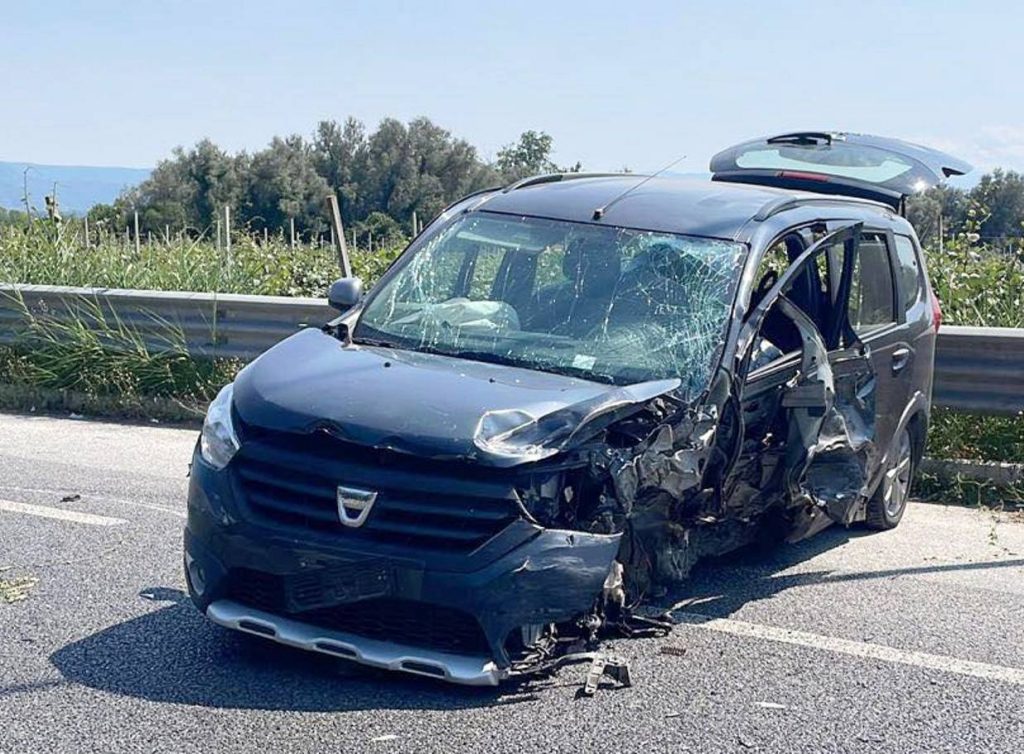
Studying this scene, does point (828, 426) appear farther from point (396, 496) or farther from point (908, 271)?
point (396, 496)

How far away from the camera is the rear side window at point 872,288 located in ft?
23.9

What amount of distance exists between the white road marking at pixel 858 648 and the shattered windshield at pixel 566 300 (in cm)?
109

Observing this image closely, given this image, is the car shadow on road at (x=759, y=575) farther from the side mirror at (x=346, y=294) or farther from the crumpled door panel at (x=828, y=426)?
the side mirror at (x=346, y=294)

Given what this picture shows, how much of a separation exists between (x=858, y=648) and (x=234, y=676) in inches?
99.5

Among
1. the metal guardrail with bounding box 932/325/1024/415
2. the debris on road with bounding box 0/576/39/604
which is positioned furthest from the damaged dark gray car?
the metal guardrail with bounding box 932/325/1024/415

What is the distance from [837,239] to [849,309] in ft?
1.29

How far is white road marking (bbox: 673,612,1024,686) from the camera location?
18.0 ft

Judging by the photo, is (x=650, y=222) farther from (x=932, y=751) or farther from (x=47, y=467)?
(x=47, y=467)

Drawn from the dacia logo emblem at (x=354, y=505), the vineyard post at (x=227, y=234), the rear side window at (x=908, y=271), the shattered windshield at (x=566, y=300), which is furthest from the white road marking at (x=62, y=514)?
the vineyard post at (x=227, y=234)

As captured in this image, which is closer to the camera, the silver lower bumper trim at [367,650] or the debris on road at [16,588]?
the silver lower bumper trim at [367,650]

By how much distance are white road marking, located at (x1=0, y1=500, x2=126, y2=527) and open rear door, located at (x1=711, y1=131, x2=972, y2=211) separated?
13.7 ft

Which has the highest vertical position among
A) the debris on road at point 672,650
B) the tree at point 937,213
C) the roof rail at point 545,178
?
the roof rail at point 545,178

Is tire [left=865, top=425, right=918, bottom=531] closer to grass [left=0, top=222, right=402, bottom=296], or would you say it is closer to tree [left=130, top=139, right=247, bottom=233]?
grass [left=0, top=222, right=402, bottom=296]

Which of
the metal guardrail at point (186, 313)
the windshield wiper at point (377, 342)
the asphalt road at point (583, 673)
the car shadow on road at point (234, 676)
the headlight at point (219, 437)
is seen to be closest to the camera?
the asphalt road at point (583, 673)
